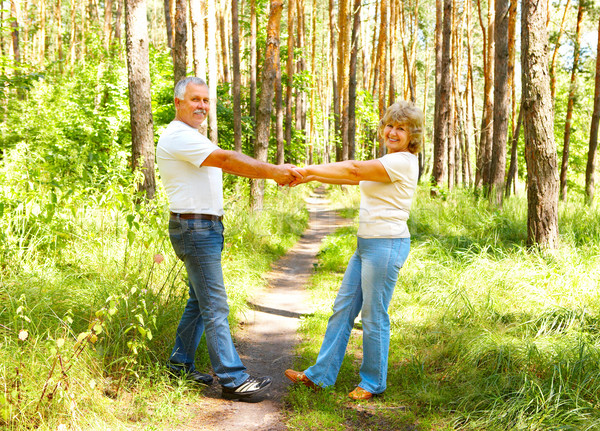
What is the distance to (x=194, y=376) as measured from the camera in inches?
151

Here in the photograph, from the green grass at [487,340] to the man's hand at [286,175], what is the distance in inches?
64.3

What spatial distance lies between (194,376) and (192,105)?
2098 millimetres

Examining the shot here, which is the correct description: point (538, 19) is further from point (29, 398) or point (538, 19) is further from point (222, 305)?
point (29, 398)

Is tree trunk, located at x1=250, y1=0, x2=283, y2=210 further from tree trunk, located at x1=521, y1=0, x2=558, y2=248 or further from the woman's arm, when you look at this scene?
the woman's arm

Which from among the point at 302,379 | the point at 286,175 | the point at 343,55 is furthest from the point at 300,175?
the point at 343,55

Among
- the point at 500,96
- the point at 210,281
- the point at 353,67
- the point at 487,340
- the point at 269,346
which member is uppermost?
the point at 353,67

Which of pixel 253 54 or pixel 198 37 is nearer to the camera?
pixel 198 37

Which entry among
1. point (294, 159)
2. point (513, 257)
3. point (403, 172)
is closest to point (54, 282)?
point (403, 172)

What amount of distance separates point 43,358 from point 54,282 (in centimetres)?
151

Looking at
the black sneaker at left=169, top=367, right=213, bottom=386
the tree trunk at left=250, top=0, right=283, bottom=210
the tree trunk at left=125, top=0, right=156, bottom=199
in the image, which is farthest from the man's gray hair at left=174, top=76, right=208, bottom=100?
the tree trunk at left=250, top=0, right=283, bottom=210

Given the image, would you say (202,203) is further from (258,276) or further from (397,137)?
(258,276)

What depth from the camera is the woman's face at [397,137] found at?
3.54 metres

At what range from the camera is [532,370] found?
366 cm

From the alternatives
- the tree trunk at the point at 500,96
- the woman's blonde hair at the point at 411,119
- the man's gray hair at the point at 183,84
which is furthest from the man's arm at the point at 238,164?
the tree trunk at the point at 500,96
